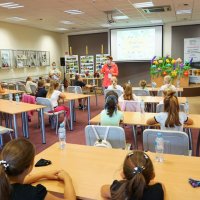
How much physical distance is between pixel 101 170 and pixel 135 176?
0.62m

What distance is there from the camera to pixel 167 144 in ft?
7.96

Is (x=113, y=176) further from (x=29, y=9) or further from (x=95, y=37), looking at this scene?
(x=95, y=37)

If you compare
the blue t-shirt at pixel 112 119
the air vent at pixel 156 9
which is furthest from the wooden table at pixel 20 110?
the air vent at pixel 156 9

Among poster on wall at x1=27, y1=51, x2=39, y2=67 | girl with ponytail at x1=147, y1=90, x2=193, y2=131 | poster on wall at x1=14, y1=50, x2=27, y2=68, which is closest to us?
girl with ponytail at x1=147, y1=90, x2=193, y2=131

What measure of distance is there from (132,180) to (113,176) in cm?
52

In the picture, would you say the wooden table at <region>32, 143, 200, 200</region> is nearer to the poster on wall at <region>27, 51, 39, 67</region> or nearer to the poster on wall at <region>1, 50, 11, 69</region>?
the poster on wall at <region>1, 50, 11, 69</region>

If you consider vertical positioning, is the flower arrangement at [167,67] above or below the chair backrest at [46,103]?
above

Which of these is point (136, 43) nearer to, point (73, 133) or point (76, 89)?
point (76, 89)

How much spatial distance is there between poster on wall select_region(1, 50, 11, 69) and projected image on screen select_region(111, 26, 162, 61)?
15.9ft

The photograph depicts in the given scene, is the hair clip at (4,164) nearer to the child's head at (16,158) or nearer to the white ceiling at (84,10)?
the child's head at (16,158)

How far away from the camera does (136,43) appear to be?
11539mm

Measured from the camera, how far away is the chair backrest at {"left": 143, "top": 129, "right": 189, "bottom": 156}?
2.32 metres

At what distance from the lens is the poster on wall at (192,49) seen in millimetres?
10974

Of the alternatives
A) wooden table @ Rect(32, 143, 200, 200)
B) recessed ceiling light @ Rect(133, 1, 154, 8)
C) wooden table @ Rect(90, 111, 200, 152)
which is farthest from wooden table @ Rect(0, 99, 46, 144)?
recessed ceiling light @ Rect(133, 1, 154, 8)
